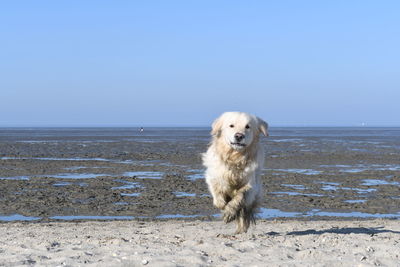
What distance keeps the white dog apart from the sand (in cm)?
43

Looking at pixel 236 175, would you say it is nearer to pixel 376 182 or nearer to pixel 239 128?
pixel 239 128

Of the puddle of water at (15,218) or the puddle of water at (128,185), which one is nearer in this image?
the puddle of water at (15,218)

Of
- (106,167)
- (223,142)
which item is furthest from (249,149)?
(106,167)

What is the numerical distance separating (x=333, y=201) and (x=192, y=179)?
5.53 m

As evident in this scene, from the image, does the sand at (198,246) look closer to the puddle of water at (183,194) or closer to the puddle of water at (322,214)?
the puddle of water at (322,214)

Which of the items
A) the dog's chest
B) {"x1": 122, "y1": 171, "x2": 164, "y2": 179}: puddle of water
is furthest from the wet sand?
the dog's chest

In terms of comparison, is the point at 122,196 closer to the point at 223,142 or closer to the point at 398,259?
the point at 223,142

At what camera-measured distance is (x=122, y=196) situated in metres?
14.8

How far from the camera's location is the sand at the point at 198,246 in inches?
254

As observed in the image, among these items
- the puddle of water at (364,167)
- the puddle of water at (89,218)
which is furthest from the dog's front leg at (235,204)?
the puddle of water at (364,167)

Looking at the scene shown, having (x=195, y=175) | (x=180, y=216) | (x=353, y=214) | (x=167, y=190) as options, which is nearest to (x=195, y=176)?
(x=195, y=175)

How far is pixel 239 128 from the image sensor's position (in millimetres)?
7680

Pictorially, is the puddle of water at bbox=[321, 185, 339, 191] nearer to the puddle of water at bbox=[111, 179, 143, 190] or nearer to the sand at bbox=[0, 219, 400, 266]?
the puddle of water at bbox=[111, 179, 143, 190]

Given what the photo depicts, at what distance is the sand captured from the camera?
6.45m
